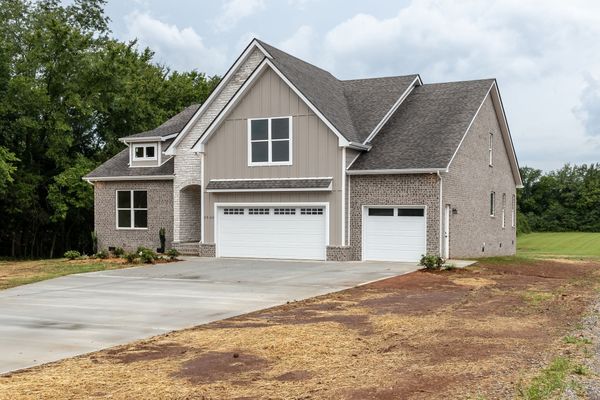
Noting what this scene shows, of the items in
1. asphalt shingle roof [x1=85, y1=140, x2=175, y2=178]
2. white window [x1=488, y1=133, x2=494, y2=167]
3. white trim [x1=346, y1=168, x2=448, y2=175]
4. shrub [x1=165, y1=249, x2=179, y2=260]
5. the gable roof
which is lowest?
shrub [x1=165, y1=249, x2=179, y2=260]

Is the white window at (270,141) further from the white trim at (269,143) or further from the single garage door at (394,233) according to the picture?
the single garage door at (394,233)

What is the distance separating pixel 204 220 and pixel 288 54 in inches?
319

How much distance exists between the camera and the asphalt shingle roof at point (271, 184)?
2516 centimetres

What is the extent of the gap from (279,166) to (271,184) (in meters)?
0.76

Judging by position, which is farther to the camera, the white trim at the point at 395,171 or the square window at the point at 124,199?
the square window at the point at 124,199

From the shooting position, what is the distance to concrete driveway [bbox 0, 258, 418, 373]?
1048 cm

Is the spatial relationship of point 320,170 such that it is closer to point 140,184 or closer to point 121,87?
point 140,184

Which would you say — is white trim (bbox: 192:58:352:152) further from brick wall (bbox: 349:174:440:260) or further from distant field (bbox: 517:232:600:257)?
distant field (bbox: 517:232:600:257)

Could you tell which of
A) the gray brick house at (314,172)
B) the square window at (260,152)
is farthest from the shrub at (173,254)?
the square window at (260,152)

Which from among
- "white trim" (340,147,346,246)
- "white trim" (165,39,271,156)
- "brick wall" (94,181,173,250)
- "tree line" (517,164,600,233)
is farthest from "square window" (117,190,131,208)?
"tree line" (517,164,600,233)

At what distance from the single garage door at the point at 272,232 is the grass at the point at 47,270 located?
4440mm

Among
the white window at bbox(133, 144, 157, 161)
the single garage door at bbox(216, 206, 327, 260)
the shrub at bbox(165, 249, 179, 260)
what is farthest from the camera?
the white window at bbox(133, 144, 157, 161)

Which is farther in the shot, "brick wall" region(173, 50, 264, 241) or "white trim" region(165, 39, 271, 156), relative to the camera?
"brick wall" region(173, 50, 264, 241)

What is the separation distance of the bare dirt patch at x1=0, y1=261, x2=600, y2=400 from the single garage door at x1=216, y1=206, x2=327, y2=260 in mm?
11108
